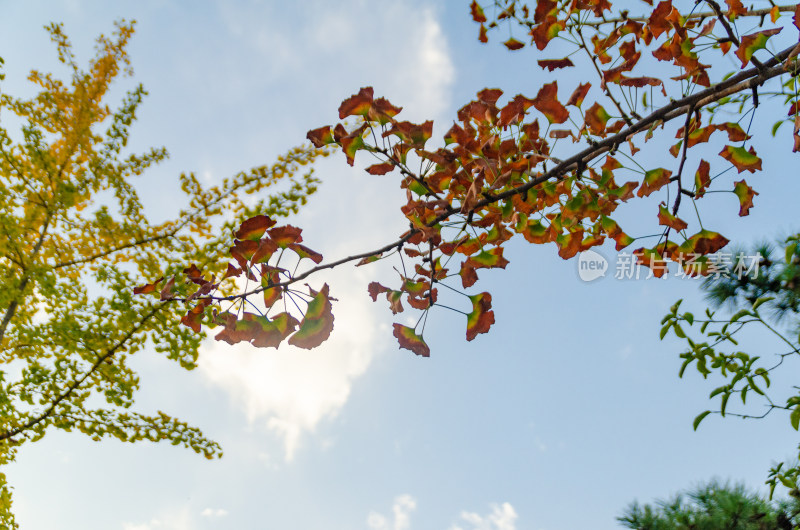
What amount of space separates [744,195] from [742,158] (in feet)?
0.37

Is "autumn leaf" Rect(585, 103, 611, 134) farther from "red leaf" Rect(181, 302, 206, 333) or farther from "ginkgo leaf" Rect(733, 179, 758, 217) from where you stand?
"red leaf" Rect(181, 302, 206, 333)

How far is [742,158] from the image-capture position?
4.91ft

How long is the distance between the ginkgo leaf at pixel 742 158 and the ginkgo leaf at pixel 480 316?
0.88 metres

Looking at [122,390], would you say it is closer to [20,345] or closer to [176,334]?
[176,334]

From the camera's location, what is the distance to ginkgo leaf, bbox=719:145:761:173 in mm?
1489

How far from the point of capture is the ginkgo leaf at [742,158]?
1489 millimetres

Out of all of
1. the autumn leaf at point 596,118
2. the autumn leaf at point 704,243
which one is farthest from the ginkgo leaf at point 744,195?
the autumn leaf at point 596,118

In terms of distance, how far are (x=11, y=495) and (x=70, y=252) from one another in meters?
2.09

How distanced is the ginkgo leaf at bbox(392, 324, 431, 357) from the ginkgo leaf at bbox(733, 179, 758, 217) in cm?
107

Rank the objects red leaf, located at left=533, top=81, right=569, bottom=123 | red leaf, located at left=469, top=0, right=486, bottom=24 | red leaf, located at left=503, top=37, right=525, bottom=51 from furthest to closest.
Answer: red leaf, located at left=469, top=0, right=486, bottom=24 → red leaf, located at left=503, top=37, right=525, bottom=51 → red leaf, located at left=533, top=81, right=569, bottom=123

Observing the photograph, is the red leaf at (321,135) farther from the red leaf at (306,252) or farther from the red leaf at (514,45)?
the red leaf at (514,45)

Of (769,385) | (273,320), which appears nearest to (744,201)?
(769,385)

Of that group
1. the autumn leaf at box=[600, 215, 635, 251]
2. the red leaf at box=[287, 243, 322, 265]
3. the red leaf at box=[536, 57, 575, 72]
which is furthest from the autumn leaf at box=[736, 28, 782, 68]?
the red leaf at box=[287, 243, 322, 265]

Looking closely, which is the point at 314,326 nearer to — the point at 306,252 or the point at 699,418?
the point at 306,252
